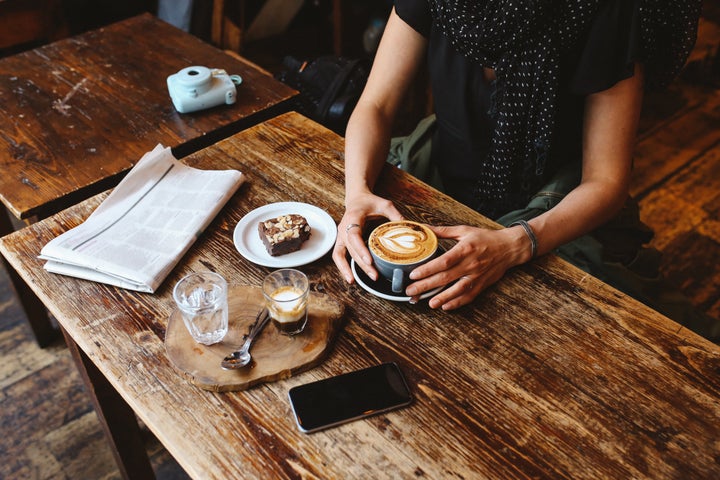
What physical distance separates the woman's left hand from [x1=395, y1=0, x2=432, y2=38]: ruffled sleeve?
0.60 m

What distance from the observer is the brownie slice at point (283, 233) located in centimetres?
111

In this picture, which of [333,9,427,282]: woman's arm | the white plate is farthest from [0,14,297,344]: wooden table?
the white plate

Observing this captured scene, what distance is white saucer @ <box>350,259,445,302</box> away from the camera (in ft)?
3.42

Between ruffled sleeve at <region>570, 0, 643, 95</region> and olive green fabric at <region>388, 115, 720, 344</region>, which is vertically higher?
ruffled sleeve at <region>570, 0, 643, 95</region>

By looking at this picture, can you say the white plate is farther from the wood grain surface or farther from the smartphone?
the wood grain surface

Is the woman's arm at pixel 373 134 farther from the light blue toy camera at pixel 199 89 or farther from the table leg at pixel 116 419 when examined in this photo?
the table leg at pixel 116 419

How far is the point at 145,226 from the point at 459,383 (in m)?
0.68

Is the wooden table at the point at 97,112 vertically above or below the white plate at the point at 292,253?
below

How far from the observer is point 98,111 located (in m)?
1.60

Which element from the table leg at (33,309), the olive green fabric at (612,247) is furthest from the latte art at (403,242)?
the table leg at (33,309)

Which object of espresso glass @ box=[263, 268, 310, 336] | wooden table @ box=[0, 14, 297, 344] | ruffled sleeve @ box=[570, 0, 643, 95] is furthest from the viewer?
wooden table @ box=[0, 14, 297, 344]

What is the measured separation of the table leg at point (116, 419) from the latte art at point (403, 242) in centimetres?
67

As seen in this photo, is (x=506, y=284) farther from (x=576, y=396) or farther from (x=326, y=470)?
(x=326, y=470)

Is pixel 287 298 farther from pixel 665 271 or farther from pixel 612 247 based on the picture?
pixel 665 271
